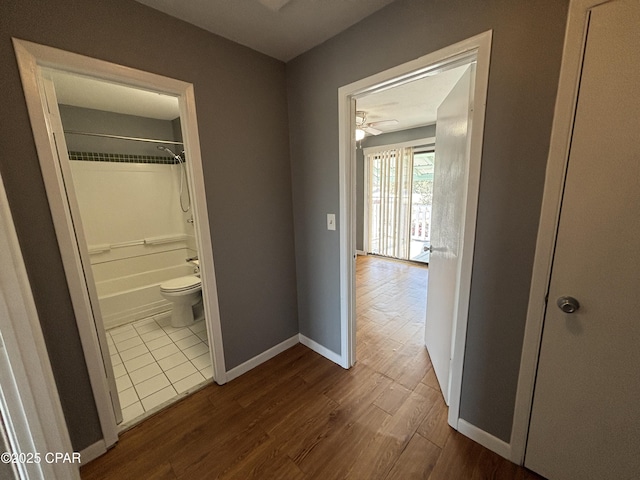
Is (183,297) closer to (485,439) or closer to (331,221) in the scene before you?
(331,221)

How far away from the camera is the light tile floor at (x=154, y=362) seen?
5.87ft

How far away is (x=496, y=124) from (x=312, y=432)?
1895 millimetres

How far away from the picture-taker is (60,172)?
127 cm

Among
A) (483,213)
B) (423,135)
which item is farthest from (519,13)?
(423,135)

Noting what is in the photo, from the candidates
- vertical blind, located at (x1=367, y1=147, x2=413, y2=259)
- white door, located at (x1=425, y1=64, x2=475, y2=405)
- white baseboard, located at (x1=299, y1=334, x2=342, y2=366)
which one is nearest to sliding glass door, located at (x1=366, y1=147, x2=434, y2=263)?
vertical blind, located at (x1=367, y1=147, x2=413, y2=259)

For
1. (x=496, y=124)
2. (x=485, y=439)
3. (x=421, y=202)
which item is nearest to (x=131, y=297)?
(x=485, y=439)

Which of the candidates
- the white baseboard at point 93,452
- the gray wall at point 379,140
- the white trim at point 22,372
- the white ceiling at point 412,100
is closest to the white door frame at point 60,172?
the white baseboard at point 93,452

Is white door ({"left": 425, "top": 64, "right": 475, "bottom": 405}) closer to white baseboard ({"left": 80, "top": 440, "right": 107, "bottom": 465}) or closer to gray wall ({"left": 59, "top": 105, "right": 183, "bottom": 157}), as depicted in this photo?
white baseboard ({"left": 80, "top": 440, "right": 107, "bottom": 465})

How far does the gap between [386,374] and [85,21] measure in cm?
273

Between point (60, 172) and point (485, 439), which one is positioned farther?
point (485, 439)

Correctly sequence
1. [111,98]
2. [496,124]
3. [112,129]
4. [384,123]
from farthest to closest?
[384,123], [112,129], [111,98], [496,124]

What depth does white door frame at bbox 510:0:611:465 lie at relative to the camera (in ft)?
3.04

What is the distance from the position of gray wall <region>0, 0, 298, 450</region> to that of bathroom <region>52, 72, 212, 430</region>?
2.06ft

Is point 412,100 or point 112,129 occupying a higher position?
point 412,100
